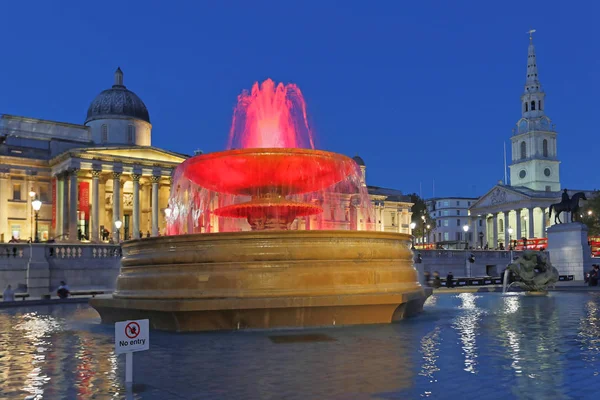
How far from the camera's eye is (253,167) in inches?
559

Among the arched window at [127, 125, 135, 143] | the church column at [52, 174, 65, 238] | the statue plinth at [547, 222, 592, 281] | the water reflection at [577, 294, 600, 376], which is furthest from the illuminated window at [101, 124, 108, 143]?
the water reflection at [577, 294, 600, 376]

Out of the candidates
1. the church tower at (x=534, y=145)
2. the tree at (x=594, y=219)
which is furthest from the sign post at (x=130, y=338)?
the church tower at (x=534, y=145)

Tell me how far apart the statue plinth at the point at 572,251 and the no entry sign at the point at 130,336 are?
35.6 m

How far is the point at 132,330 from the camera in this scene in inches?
245

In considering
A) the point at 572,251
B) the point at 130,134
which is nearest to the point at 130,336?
the point at 572,251

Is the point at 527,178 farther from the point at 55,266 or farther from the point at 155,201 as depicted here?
the point at 55,266

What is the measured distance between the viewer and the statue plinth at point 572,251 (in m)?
37.2

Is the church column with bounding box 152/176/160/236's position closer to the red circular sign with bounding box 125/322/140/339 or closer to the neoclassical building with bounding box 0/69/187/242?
the neoclassical building with bounding box 0/69/187/242

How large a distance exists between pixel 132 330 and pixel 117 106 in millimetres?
67001

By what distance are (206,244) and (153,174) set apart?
2109 inches

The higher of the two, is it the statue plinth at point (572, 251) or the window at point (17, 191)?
the window at point (17, 191)

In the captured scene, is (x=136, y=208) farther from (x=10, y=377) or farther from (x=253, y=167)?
(x=10, y=377)

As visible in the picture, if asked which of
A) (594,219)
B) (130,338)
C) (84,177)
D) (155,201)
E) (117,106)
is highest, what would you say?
(117,106)

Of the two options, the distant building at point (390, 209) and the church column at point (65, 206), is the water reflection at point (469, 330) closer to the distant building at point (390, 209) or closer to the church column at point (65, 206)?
the church column at point (65, 206)
